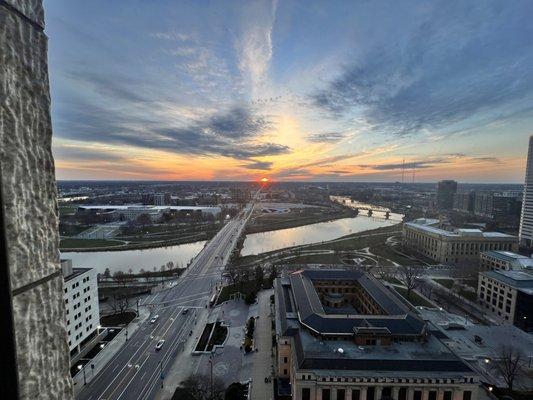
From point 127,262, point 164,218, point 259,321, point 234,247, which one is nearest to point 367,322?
point 259,321

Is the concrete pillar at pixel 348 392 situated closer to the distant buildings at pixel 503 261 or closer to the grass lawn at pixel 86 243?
the distant buildings at pixel 503 261

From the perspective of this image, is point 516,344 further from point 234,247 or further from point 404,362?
point 234,247

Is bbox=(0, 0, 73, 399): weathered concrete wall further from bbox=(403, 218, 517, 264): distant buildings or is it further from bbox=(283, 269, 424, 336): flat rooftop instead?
bbox=(403, 218, 517, 264): distant buildings

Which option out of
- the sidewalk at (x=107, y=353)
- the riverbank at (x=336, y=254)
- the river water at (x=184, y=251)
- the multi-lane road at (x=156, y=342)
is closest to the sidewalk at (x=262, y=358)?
the multi-lane road at (x=156, y=342)

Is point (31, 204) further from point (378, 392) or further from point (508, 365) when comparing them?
point (508, 365)

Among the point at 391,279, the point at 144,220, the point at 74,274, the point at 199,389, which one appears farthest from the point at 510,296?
the point at 144,220
